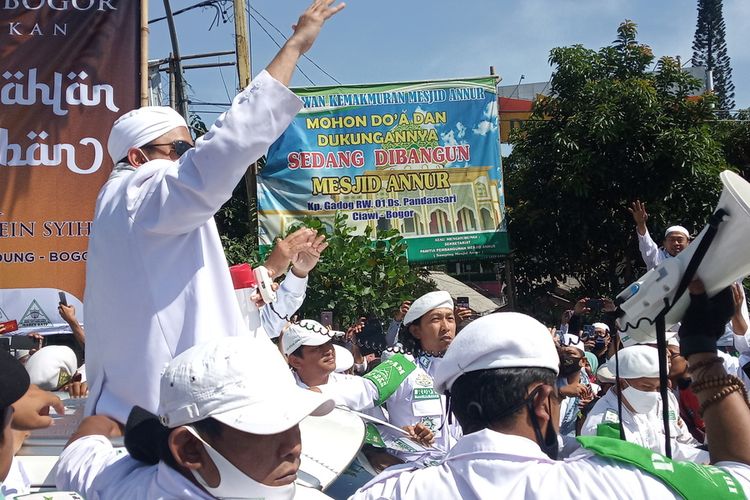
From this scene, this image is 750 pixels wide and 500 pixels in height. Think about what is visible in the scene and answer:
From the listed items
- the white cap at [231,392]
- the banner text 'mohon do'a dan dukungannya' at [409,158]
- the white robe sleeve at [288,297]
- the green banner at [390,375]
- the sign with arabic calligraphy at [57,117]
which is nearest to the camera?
the white cap at [231,392]

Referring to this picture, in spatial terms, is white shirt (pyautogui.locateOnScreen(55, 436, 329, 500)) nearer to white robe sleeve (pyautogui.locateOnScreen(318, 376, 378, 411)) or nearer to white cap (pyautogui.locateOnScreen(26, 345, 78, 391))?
white cap (pyautogui.locateOnScreen(26, 345, 78, 391))

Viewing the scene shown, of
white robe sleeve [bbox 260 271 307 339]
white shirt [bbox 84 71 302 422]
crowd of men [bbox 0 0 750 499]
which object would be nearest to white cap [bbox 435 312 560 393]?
crowd of men [bbox 0 0 750 499]

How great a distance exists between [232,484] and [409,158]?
1198 cm

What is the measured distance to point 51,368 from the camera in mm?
3594

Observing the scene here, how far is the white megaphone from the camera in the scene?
1907 mm

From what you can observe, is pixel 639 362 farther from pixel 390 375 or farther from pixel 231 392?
pixel 231 392

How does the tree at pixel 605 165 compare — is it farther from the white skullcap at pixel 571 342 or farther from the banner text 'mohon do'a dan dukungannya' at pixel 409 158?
the white skullcap at pixel 571 342

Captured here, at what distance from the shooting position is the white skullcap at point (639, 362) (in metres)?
4.82

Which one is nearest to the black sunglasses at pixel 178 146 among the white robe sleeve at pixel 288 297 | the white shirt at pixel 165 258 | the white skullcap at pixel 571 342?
the white shirt at pixel 165 258

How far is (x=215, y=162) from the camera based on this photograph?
82.8 inches

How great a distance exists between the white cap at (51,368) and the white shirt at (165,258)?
4.06ft

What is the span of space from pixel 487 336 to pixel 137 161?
3.71ft

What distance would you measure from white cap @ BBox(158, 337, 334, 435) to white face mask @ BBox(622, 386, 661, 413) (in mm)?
3452

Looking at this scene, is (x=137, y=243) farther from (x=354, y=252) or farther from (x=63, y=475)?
(x=354, y=252)
